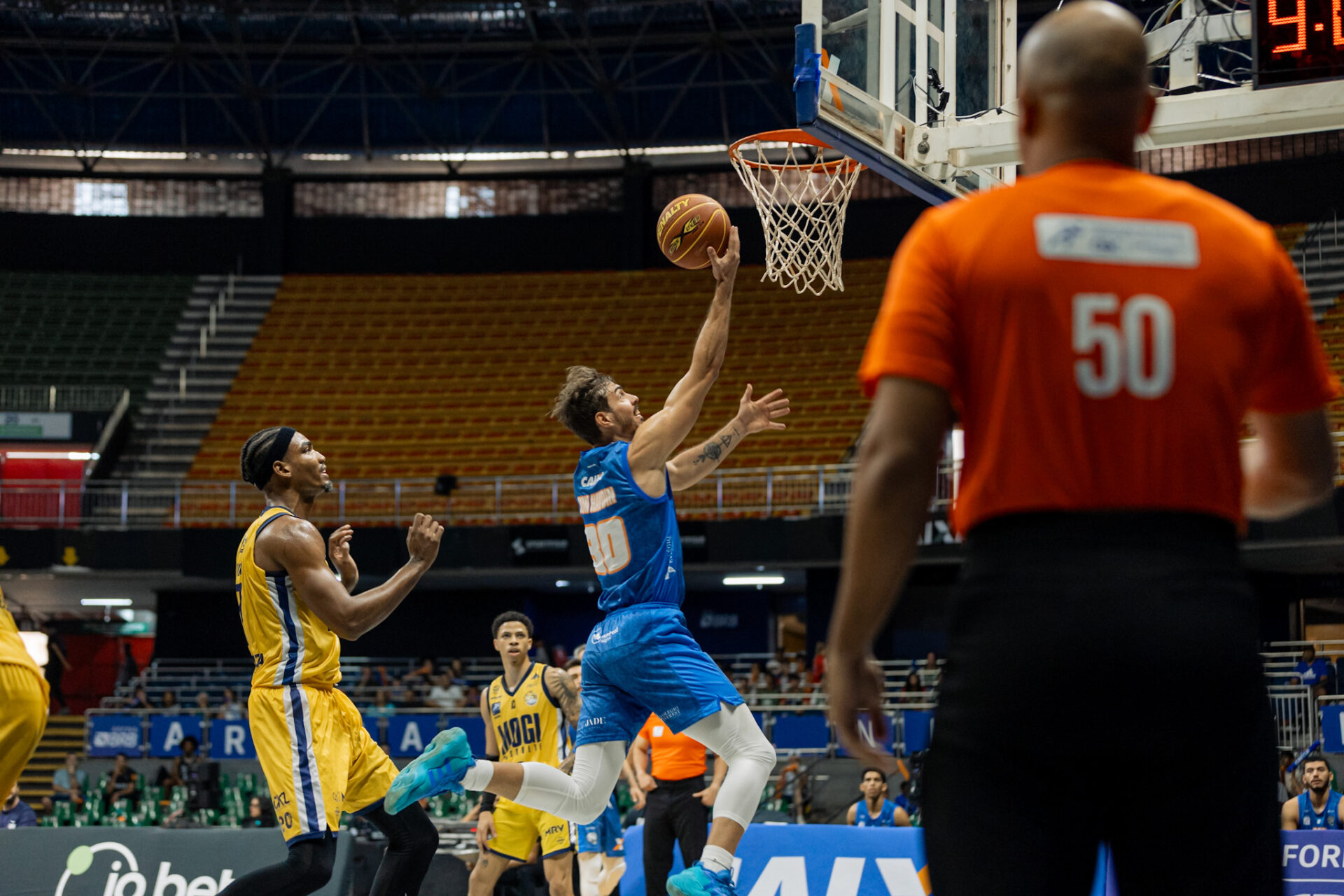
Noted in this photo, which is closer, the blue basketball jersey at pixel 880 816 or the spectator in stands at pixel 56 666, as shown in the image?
the blue basketball jersey at pixel 880 816

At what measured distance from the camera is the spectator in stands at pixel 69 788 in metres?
18.2

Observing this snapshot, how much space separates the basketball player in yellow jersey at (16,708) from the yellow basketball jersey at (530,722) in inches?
201

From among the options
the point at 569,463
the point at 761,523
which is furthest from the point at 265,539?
the point at 569,463

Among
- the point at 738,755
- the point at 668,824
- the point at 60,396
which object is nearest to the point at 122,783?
the point at 60,396

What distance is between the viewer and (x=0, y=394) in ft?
87.6

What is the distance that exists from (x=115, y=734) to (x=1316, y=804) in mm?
16750

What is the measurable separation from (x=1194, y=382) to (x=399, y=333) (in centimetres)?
2660

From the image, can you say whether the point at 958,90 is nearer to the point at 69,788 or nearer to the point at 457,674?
the point at 457,674

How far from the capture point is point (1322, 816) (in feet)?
34.7

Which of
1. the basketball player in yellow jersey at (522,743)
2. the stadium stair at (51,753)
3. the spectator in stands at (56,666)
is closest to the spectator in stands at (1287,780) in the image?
the basketball player in yellow jersey at (522,743)

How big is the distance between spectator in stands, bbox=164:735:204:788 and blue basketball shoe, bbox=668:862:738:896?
14859mm

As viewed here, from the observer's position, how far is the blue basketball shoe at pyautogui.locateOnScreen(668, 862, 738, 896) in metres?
5.11

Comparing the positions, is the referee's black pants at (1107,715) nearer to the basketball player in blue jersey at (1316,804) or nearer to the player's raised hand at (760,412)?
the player's raised hand at (760,412)

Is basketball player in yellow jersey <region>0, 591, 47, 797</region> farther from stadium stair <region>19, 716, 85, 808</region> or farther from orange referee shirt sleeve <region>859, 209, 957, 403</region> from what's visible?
stadium stair <region>19, 716, 85, 808</region>
